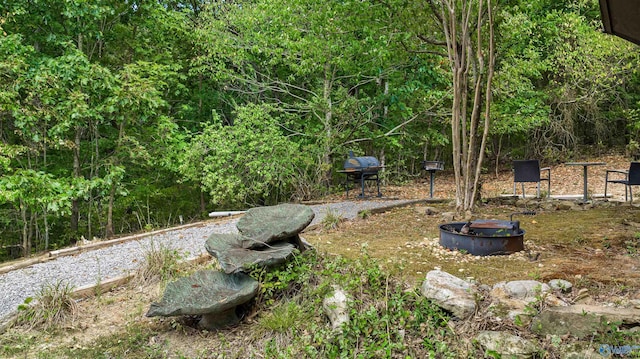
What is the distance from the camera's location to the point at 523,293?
2.69m

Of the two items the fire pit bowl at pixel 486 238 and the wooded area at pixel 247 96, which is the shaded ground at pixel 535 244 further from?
the wooded area at pixel 247 96

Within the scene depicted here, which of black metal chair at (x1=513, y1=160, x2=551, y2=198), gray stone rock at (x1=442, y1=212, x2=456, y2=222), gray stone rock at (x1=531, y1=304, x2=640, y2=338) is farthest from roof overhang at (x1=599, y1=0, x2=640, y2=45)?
black metal chair at (x1=513, y1=160, x2=551, y2=198)

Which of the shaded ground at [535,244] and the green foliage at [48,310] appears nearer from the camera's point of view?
the green foliage at [48,310]

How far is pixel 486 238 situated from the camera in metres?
3.80

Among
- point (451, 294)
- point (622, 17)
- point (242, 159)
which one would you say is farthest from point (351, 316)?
point (242, 159)

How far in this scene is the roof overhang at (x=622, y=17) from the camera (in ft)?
9.87

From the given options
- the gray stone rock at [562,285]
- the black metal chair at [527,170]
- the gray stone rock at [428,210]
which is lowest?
the gray stone rock at [562,285]

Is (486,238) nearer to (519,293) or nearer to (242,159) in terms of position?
(519,293)

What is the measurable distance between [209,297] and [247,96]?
8.56 m

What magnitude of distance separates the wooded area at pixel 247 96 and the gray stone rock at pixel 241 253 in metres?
2.73

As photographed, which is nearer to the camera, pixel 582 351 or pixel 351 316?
pixel 582 351

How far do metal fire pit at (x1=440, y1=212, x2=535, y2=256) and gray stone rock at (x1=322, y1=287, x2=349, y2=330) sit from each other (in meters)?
1.53

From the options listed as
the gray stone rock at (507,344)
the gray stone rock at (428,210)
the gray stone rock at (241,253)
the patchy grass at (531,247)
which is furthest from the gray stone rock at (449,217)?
the gray stone rock at (507,344)

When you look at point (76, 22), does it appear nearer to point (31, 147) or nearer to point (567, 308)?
point (31, 147)
